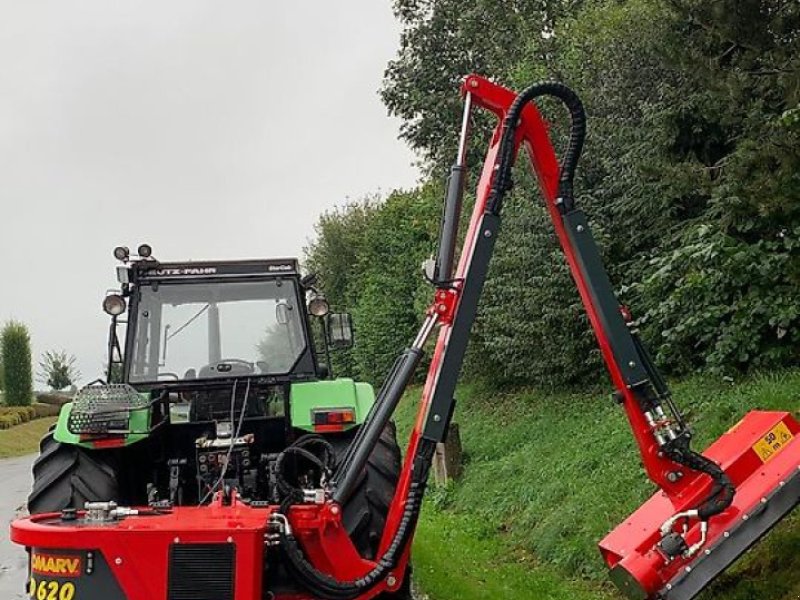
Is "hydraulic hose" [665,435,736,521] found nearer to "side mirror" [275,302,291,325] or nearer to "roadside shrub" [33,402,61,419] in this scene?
"side mirror" [275,302,291,325]

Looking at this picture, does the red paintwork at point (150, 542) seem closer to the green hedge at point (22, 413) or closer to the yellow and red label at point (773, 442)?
the yellow and red label at point (773, 442)

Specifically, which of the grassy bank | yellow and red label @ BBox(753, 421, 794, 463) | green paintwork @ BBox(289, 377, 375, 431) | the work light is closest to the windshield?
the work light

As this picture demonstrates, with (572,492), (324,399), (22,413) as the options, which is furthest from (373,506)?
(22,413)

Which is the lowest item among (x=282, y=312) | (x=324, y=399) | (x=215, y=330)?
(x=324, y=399)

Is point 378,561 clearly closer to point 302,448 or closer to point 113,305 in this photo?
point 302,448

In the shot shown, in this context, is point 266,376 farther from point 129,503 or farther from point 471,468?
point 471,468

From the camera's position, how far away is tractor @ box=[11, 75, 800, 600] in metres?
4.11

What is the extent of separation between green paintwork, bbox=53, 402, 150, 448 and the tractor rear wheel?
1.45 metres

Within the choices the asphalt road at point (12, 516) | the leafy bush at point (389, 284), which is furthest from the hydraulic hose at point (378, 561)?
the leafy bush at point (389, 284)

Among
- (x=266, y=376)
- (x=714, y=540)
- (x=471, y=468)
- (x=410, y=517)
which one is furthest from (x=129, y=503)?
(x=471, y=468)

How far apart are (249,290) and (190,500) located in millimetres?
1479

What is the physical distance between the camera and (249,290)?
6.51m

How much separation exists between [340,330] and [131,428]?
63.0 inches

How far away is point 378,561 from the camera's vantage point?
181 inches
